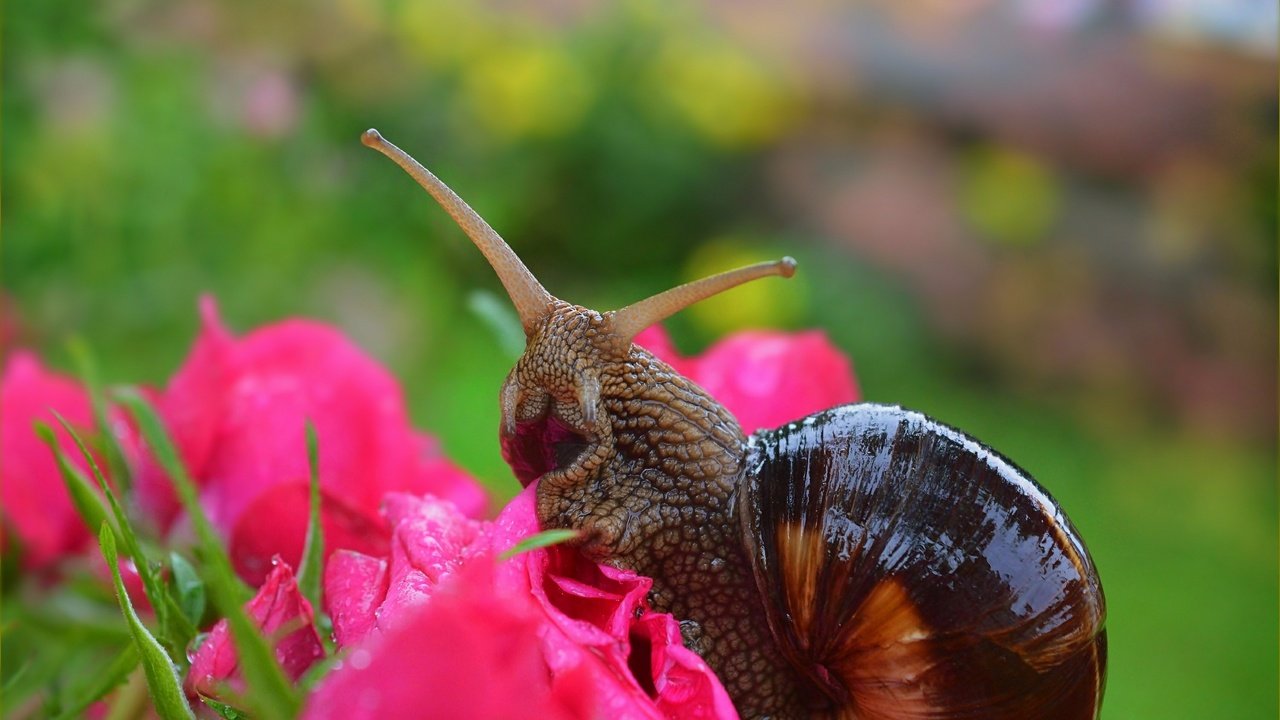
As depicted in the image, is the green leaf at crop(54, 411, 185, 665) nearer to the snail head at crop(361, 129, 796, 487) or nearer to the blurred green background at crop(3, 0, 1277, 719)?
the snail head at crop(361, 129, 796, 487)

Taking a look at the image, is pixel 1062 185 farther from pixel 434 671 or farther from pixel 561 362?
pixel 434 671

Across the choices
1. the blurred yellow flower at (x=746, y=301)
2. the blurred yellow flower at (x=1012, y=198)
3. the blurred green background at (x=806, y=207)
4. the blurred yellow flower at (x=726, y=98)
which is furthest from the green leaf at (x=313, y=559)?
the blurred yellow flower at (x=726, y=98)

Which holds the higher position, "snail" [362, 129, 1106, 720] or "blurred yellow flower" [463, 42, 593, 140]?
"blurred yellow flower" [463, 42, 593, 140]

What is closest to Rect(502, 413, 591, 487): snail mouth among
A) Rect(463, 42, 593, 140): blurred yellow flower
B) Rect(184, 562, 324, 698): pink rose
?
Rect(184, 562, 324, 698): pink rose

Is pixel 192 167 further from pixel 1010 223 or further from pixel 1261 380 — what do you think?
pixel 1261 380

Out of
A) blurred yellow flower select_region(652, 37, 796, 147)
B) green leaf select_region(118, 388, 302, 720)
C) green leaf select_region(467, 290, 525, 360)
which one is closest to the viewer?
green leaf select_region(118, 388, 302, 720)

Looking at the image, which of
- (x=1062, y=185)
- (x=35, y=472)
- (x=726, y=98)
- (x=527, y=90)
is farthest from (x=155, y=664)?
(x=726, y=98)

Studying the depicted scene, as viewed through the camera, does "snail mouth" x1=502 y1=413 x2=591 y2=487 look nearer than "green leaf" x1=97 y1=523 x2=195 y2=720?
No

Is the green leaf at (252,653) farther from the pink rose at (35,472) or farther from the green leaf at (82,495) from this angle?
the pink rose at (35,472)
